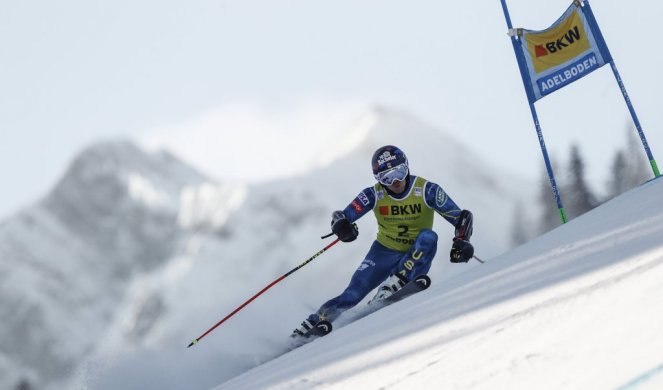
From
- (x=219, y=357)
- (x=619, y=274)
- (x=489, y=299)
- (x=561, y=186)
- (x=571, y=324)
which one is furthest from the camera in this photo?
(x=561, y=186)

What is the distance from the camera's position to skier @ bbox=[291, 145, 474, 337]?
6.84 meters

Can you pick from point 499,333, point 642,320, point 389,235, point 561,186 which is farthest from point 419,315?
point 561,186

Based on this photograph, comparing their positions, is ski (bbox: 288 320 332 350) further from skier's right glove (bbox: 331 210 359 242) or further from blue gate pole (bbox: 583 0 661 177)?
blue gate pole (bbox: 583 0 661 177)

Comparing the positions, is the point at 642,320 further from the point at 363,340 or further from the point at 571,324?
the point at 363,340

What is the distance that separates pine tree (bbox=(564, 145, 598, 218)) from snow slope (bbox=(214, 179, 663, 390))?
25.5 meters

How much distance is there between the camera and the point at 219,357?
23.0ft

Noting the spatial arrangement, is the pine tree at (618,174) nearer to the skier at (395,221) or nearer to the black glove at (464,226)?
the skier at (395,221)

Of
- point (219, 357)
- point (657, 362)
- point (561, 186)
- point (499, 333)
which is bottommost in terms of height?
Answer: point (657, 362)

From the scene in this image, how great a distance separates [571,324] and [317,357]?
1.85 meters

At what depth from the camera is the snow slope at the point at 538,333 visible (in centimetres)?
270

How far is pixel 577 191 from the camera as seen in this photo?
30.4m

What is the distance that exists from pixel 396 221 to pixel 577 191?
24.2 metres

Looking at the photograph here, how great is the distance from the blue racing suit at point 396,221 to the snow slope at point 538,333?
2.22 meters

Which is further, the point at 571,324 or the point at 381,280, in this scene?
the point at 381,280
